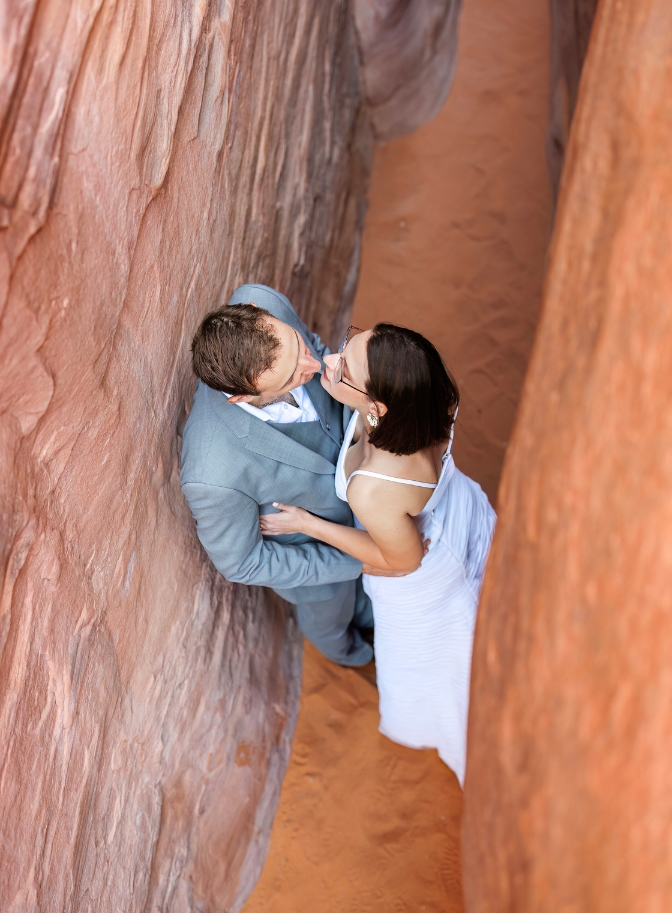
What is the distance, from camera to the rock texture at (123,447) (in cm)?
142

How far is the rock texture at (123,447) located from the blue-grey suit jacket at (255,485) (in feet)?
0.46

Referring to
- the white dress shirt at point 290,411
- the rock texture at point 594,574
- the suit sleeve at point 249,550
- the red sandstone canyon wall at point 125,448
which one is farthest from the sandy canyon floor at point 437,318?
the white dress shirt at point 290,411

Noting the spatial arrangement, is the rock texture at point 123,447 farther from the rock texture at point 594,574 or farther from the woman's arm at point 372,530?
the rock texture at point 594,574

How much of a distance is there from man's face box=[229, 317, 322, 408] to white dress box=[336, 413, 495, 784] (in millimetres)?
313

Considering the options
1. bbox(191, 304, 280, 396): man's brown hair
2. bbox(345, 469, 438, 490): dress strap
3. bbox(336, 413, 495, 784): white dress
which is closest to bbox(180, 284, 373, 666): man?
bbox(191, 304, 280, 396): man's brown hair

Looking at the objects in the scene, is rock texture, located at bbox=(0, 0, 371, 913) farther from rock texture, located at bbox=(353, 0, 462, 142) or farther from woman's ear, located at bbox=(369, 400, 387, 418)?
rock texture, located at bbox=(353, 0, 462, 142)

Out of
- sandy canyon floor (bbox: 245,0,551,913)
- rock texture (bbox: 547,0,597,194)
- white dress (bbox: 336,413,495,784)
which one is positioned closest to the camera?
white dress (bbox: 336,413,495,784)

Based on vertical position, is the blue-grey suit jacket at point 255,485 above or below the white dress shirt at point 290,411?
below

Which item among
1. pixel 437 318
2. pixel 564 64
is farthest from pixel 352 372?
pixel 564 64

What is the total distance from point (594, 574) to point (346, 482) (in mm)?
1268

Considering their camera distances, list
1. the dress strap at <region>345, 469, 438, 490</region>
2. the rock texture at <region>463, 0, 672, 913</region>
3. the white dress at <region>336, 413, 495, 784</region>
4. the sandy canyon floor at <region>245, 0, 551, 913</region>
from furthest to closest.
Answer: the sandy canyon floor at <region>245, 0, 551, 913</region>
the white dress at <region>336, 413, 495, 784</region>
the dress strap at <region>345, 469, 438, 490</region>
the rock texture at <region>463, 0, 672, 913</region>

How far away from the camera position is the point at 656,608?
1.04 metres

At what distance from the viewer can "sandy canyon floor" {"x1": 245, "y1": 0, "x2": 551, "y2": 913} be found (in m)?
3.04

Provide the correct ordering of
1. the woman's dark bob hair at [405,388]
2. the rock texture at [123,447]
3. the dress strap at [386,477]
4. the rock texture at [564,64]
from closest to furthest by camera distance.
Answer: the rock texture at [123,447] < the woman's dark bob hair at [405,388] < the dress strap at [386,477] < the rock texture at [564,64]
